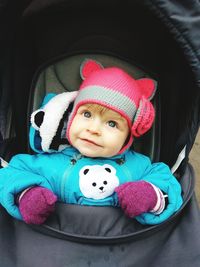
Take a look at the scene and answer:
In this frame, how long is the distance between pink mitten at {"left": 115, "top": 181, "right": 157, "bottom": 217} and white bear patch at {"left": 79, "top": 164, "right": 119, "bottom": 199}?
0.07 meters

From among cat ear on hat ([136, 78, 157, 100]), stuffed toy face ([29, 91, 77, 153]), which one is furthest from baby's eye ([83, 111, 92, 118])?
cat ear on hat ([136, 78, 157, 100])

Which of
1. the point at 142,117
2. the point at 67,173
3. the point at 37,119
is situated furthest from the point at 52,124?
the point at 142,117

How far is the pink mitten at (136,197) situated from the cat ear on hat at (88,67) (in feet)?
1.52

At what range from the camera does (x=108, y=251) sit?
1.42 metres

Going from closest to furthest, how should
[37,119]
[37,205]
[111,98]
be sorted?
[37,205]
[111,98]
[37,119]

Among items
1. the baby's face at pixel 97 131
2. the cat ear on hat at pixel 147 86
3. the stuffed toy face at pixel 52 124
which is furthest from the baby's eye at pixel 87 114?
the cat ear on hat at pixel 147 86

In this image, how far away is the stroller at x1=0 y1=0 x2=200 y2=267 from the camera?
1.45 m

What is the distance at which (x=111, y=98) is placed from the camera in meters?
1.53

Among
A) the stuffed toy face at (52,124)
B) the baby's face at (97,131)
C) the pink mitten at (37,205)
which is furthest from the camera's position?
the stuffed toy face at (52,124)

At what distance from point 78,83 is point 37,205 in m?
0.57

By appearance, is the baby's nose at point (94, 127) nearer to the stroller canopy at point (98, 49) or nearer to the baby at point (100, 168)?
the baby at point (100, 168)

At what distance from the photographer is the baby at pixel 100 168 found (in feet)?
4.83

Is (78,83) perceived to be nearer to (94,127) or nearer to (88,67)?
(88,67)

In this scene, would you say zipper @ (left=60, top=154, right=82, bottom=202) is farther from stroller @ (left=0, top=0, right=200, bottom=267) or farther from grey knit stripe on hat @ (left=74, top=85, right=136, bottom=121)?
grey knit stripe on hat @ (left=74, top=85, right=136, bottom=121)
